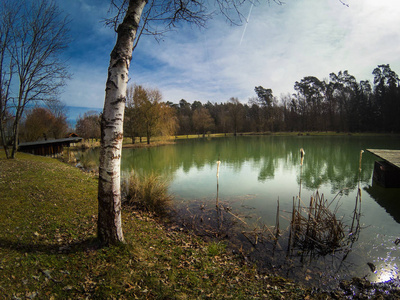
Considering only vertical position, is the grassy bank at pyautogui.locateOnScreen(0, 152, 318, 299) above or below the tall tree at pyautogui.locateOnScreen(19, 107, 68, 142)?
below

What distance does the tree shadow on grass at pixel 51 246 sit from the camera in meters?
3.05

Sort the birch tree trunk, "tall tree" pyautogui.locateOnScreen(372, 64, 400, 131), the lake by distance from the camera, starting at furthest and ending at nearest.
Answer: "tall tree" pyautogui.locateOnScreen(372, 64, 400, 131) < the lake < the birch tree trunk

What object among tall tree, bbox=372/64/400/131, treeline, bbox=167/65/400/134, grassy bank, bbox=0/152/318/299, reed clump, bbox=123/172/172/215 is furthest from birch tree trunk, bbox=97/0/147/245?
tall tree, bbox=372/64/400/131

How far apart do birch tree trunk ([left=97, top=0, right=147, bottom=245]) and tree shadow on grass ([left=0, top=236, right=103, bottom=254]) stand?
1.52 ft

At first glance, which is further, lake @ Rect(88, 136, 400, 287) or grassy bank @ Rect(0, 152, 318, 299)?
lake @ Rect(88, 136, 400, 287)

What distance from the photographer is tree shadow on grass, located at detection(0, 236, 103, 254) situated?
3051 millimetres

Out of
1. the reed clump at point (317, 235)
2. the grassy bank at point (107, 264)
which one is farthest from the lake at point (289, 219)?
the grassy bank at point (107, 264)

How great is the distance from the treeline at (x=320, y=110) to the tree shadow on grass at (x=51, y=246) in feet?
156

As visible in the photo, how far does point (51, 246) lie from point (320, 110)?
2809 inches

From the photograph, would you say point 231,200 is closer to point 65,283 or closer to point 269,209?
point 269,209

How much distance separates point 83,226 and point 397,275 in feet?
19.0

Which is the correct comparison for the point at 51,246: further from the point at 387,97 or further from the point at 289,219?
the point at 387,97

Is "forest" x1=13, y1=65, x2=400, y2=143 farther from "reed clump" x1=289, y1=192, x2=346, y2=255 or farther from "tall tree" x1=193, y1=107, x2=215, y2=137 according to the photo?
"reed clump" x1=289, y1=192, x2=346, y2=255

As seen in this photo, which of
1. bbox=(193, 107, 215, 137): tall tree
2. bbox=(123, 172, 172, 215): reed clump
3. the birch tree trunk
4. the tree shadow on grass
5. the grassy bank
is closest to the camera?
the grassy bank
